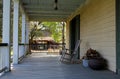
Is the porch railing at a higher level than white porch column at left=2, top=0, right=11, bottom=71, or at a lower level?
lower

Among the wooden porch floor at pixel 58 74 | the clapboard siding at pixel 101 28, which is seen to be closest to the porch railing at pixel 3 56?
the wooden porch floor at pixel 58 74

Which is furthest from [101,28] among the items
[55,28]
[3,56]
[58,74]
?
[55,28]

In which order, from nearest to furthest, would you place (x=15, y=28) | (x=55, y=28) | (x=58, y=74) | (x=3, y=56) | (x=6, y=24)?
(x=58, y=74) < (x=3, y=56) < (x=6, y=24) < (x=15, y=28) < (x=55, y=28)

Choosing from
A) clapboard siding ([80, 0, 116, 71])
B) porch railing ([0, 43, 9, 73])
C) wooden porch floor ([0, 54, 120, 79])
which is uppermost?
clapboard siding ([80, 0, 116, 71])

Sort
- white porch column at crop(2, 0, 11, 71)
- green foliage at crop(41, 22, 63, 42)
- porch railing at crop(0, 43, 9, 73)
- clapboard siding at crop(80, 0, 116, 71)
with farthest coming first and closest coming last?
green foliage at crop(41, 22, 63, 42)
white porch column at crop(2, 0, 11, 71)
clapboard siding at crop(80, 0, 116, 71)
porch railing at crop(0, 43, 9, 73)

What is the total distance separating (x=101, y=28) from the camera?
7.55 metres

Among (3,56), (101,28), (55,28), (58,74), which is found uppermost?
(55,28)

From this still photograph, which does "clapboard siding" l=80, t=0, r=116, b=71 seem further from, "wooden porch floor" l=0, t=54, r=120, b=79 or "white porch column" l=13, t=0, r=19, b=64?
"white porch column" l=13, t=0, r=19, b=64

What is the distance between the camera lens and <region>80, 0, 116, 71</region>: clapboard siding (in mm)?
6528

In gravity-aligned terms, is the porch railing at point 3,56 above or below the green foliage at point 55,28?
below

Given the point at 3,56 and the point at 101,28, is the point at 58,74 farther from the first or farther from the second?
the point at 101,28

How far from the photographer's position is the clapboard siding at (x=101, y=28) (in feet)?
21.4

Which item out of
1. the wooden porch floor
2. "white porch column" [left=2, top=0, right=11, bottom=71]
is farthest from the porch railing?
the wooden porch floor

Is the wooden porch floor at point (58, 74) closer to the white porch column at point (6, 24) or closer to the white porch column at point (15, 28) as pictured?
the white porch column at point (6, 24)
